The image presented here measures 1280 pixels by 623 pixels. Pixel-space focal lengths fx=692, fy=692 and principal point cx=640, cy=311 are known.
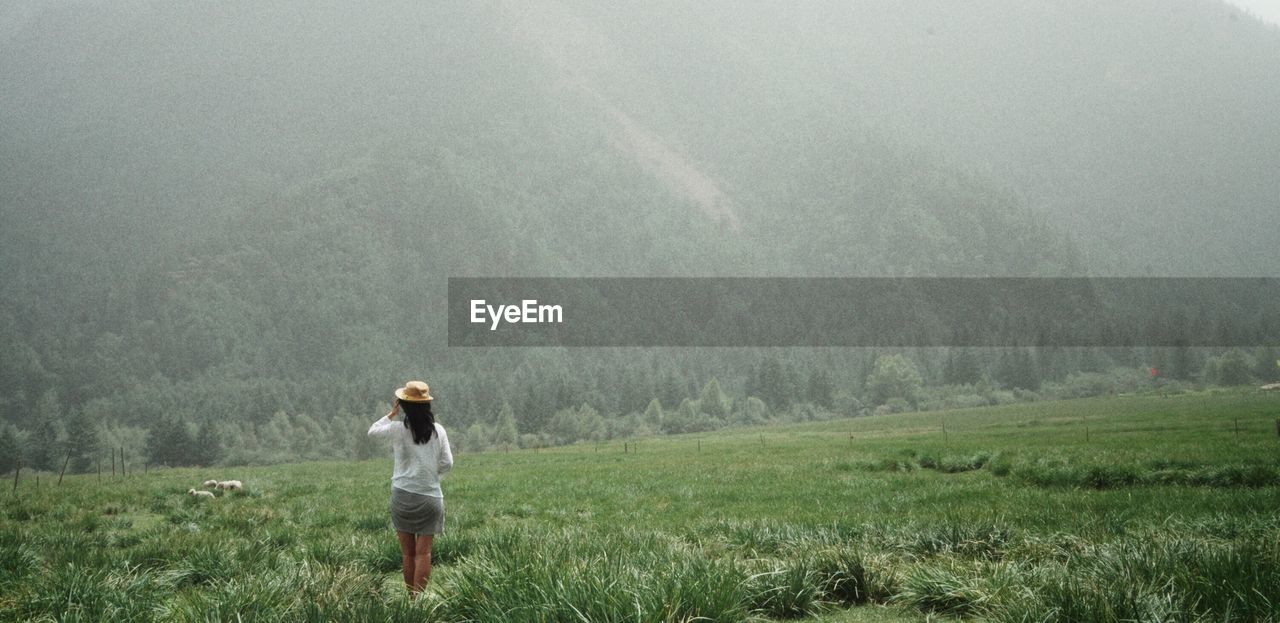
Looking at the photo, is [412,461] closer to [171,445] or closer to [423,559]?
[423,559]

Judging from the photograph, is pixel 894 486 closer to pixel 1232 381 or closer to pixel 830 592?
pixel 830 592

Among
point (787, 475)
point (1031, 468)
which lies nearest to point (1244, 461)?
point (1031, 468)

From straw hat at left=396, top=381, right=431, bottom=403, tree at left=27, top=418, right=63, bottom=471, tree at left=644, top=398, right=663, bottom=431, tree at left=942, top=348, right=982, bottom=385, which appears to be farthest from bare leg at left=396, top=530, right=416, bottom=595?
tree at left=942, top=348, right=982, bottom=385

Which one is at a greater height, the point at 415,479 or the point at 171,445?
the point at 415,479

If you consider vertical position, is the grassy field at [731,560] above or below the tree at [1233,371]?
above

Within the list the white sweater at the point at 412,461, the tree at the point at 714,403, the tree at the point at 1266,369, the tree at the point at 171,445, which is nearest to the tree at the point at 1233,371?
the tree at the point at 1266,369

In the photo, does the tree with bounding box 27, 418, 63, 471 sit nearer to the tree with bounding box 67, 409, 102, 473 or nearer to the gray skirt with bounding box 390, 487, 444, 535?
the tree with bounding box 67, 409, 102, 473

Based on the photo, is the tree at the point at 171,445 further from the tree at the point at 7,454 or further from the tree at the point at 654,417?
the tree at the point at 654,417

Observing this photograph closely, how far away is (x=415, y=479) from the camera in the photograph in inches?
334

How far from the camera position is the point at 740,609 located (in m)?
5.62

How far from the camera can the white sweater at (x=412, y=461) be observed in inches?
334

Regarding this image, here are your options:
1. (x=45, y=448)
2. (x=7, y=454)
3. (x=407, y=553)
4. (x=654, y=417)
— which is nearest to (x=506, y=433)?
(x=654, y=417)

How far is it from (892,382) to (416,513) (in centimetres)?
19369

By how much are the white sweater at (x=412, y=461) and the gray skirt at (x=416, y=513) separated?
8 centimetres
